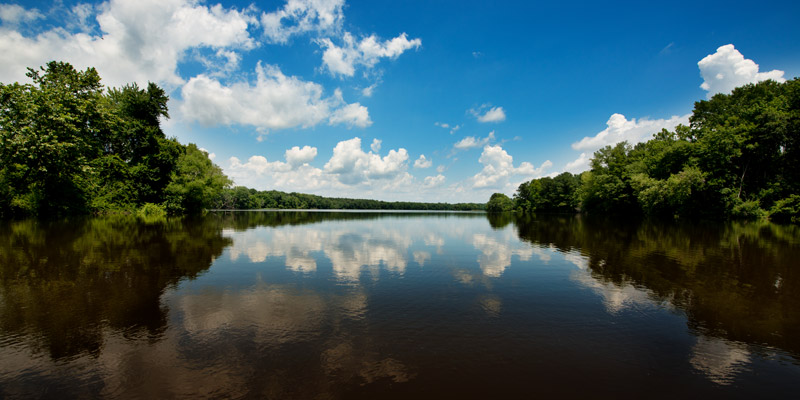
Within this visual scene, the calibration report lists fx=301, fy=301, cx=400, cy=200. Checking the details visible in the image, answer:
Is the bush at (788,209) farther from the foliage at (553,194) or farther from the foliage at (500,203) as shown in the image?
the foliage at (500,203)

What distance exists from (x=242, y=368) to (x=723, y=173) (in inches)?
2497

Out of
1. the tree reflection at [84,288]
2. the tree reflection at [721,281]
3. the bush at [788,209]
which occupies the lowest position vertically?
the tree reflection at [721,281]

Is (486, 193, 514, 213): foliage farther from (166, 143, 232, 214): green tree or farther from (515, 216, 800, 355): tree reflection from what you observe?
(515, 216, 800, 355): tree reflection

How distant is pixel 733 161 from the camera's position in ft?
143

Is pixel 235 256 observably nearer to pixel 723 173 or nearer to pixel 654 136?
pixel 723 173

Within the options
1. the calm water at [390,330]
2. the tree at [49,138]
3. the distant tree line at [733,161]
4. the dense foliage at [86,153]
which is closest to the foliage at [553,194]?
the distant tree line at [733,161]

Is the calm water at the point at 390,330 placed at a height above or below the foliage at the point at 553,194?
below

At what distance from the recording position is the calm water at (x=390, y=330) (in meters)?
4.34

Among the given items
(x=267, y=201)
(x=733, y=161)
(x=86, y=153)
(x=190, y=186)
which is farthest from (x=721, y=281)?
(x=267, y=201)

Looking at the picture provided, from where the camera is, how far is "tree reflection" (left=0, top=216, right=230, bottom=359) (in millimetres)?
5855

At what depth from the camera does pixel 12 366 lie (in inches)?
183

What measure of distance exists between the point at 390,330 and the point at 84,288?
359 inches

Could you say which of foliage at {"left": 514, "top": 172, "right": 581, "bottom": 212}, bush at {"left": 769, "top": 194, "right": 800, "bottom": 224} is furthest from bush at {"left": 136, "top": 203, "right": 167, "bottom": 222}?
foliage at {"left": 514, "top": 172, "right": 581, "bottom": 212}

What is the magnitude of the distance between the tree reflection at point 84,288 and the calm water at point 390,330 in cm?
6
